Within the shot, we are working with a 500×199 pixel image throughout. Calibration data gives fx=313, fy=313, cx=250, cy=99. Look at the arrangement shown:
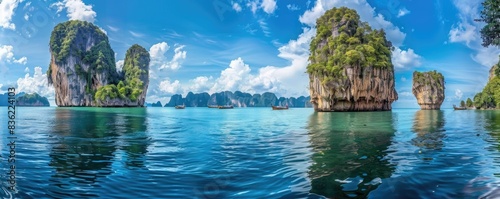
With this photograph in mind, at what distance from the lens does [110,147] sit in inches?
568

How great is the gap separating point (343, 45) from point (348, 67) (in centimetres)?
667

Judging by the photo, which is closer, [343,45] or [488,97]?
[343,45]

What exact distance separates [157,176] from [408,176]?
22.1 ft

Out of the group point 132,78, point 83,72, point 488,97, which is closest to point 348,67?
point 488,97

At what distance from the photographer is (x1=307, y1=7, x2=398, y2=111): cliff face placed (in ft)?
203

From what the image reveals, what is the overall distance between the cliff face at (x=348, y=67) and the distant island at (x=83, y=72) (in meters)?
86.0

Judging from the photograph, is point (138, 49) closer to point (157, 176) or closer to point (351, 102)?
point (351, 102)

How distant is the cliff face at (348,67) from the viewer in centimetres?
6191

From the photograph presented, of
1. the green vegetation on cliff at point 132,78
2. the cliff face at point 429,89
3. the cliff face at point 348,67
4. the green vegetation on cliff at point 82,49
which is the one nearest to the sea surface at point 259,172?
the cliff face at point 348,67

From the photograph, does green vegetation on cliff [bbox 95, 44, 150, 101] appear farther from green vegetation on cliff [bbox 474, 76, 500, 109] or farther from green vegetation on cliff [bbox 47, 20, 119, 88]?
green vegetation on cliff [bbox 474, 76, 500, 109]

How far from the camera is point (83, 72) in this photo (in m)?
136

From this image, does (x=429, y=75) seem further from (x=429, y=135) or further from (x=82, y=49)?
(x=82, y=49)

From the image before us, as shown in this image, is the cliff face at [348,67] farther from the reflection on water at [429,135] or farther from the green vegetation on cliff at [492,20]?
the green vegetation on cliff at [492,20]

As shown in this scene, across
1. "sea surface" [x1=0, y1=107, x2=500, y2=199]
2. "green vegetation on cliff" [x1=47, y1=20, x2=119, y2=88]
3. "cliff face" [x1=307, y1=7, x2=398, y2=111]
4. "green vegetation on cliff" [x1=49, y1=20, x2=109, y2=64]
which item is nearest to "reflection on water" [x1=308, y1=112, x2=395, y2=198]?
"sea surface" [x1=0, y1=107, x2=500, y2=199]
